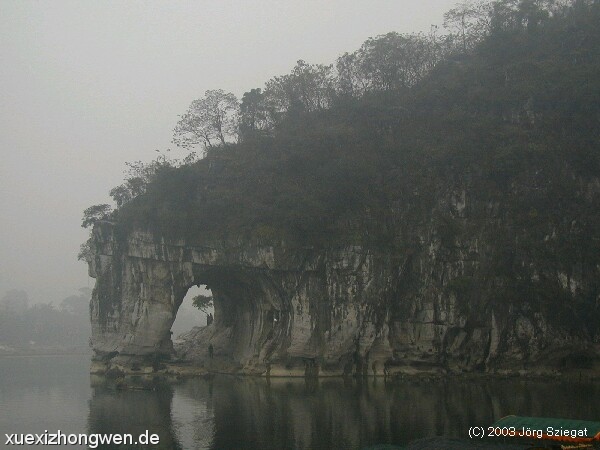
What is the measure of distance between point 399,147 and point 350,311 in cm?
967

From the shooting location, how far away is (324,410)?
73.5ft

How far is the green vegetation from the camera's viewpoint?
112ft

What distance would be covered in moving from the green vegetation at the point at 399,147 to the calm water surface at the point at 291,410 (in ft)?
28.1

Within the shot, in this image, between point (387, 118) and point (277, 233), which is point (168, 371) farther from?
point (387, 118)

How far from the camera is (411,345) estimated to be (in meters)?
32.9

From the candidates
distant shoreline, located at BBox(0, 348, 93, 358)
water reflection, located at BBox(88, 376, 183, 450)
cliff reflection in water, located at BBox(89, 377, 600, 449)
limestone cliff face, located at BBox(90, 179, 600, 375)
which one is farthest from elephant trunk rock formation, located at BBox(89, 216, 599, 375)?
distant shoreline, located at BBox(0, 348, 93, 358)

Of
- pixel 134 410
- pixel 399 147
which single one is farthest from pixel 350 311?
pixel 134 410

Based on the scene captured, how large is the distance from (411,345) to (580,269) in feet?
27.6

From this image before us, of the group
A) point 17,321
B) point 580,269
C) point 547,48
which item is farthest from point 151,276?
point 17,321

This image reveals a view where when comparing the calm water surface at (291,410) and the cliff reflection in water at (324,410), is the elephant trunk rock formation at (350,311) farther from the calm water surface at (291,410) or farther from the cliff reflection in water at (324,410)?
the cliff reflection in water at (324,410)

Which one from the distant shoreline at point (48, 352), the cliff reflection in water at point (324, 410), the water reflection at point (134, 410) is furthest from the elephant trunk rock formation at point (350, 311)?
the distant shoreline at point (48, 352)

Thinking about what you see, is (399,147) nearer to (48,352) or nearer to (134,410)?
(134,410)

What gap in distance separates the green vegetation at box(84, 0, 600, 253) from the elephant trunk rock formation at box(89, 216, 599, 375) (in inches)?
45.4

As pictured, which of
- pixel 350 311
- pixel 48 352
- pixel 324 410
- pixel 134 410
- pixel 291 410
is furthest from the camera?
pixel 48 352
